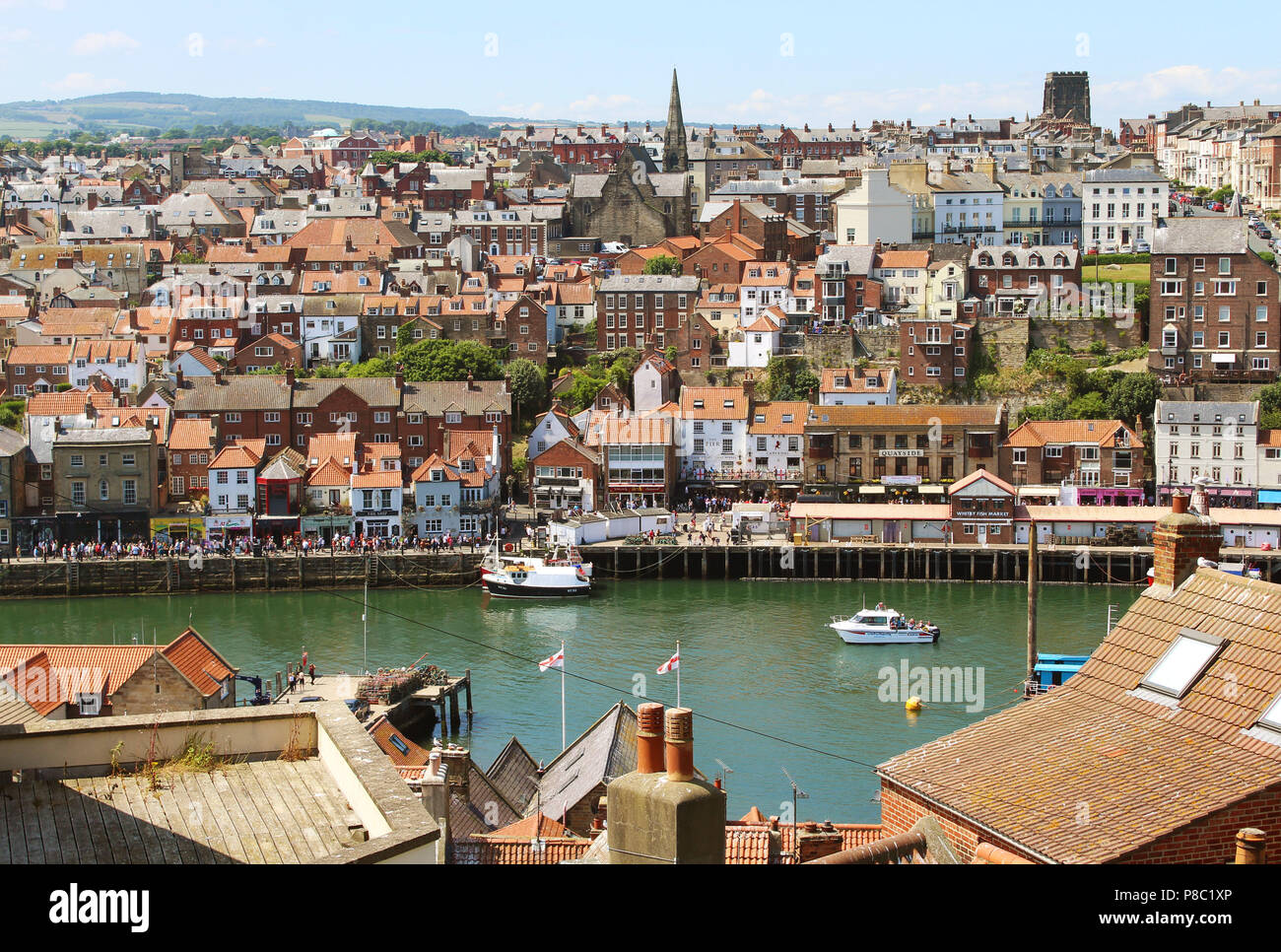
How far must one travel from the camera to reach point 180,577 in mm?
51406

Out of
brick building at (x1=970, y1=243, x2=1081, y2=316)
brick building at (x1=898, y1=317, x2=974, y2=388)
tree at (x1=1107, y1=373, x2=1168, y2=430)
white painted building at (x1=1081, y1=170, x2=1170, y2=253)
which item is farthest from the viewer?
white painted building at (x1=1081, y1=170, x2=1170, y2=253)

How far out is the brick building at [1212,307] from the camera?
61844mm

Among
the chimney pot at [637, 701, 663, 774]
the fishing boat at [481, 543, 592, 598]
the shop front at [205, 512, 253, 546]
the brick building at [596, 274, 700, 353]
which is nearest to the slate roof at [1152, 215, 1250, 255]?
the brick building at [596, 274, 700, 353]

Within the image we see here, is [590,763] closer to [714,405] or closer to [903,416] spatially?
[903,416]

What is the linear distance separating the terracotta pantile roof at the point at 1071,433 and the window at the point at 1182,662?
46182 millimetres

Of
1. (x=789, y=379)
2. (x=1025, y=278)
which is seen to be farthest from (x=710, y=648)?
(x=1025, y=278)

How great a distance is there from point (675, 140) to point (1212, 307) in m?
48.2

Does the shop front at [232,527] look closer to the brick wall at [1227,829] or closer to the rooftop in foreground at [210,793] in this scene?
the rooftop in foreground at [210,793]

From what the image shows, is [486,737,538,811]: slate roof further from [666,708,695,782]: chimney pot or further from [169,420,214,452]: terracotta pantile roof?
[169,420,214,452]: terracotta pantile roof

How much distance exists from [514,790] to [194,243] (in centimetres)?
7188

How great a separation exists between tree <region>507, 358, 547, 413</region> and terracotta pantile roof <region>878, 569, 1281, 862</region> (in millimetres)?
52040

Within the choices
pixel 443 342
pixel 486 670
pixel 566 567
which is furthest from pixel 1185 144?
pixel 486 670

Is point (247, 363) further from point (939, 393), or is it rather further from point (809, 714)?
point (809, 714)

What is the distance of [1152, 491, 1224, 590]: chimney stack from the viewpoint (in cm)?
1150
